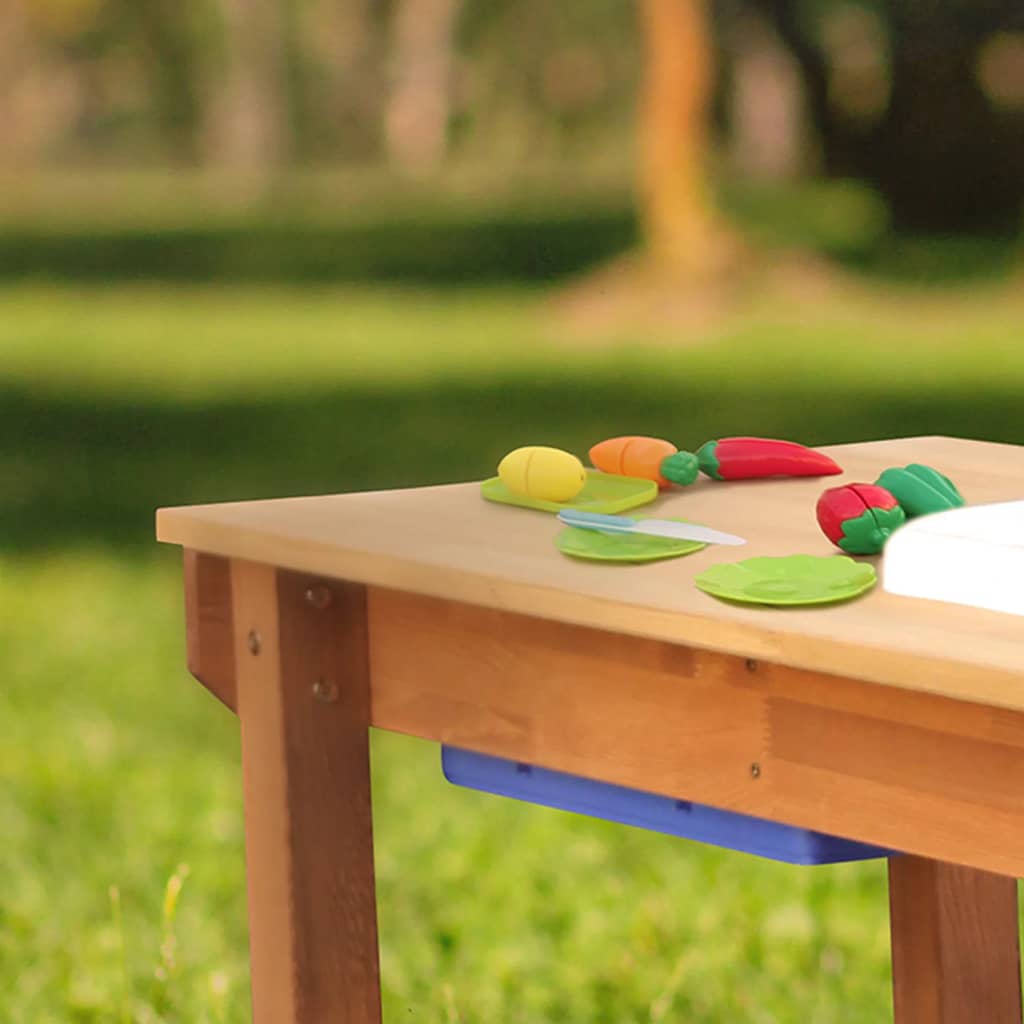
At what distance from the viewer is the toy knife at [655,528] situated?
5.71ft

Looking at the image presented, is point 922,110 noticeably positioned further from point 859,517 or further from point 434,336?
point 859,517

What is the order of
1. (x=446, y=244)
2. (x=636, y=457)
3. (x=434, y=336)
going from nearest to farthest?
(x=636, y=457) → (x=434, y=336) → (x=446, y=244)

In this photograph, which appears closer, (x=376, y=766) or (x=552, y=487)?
(x=552, y=487)

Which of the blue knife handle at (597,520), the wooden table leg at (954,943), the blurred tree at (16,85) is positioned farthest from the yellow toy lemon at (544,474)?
the blurred tree at (16,85)

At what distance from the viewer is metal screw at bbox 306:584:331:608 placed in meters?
1.92

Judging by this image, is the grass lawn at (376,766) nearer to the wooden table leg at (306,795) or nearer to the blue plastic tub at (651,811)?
the wooden table leg at (306,795)

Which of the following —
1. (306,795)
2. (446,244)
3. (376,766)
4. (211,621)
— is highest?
(211,621)

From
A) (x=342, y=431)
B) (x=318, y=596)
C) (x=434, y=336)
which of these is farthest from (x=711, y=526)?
(x=434, y=336)

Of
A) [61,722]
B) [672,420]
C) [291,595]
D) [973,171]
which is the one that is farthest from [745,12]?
[291,595]

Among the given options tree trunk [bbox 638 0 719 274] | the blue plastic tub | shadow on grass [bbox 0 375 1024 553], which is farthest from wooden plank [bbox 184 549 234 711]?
tree trunk [bbox 638 0 719 274]

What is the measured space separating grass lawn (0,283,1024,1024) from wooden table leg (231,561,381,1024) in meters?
0.51

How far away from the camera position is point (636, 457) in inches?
80.1

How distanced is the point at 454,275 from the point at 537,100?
3.99 metres

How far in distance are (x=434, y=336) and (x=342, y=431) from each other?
154 inches
